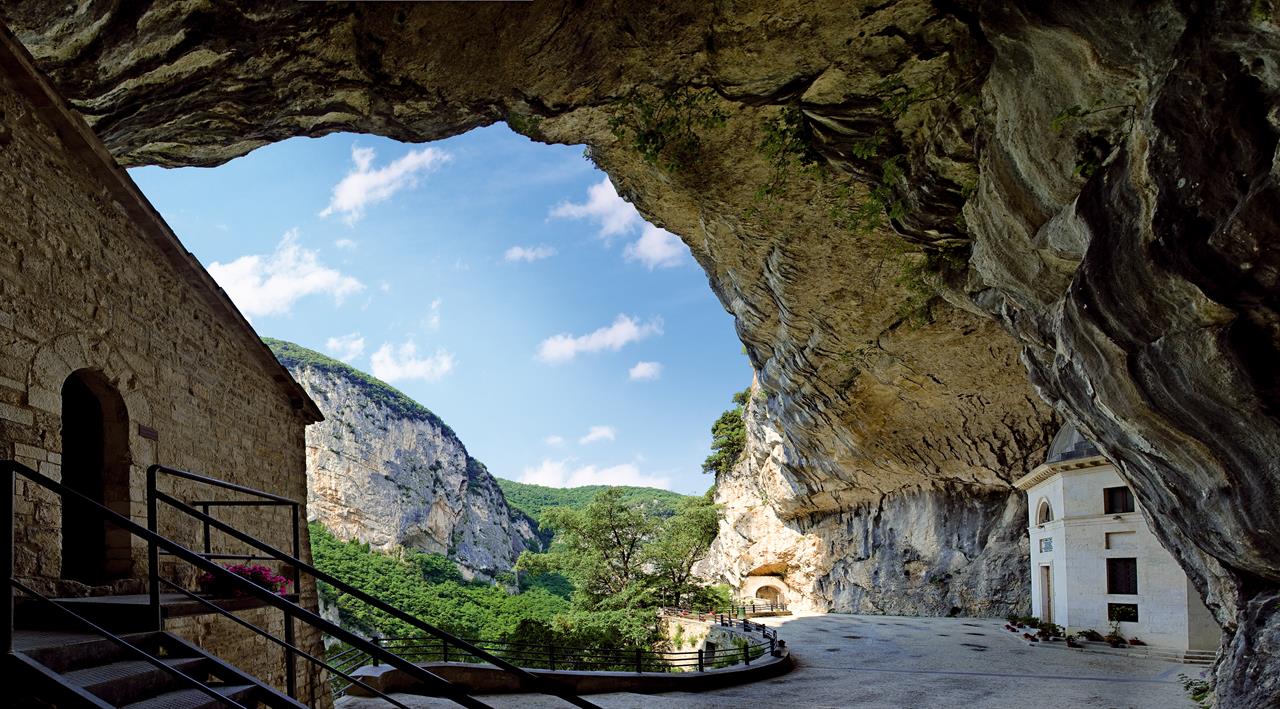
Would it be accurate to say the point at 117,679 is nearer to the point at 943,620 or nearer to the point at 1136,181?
the point at 1136,181

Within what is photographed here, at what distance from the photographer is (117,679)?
3.50 meters

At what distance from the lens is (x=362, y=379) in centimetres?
6925

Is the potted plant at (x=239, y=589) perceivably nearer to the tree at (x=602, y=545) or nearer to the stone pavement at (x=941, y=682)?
the stone pavement at (x=941, y=682)

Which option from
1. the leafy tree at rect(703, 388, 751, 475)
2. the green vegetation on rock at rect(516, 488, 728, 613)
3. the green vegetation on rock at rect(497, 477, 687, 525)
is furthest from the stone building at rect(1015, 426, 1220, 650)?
the green vegetation on rock at rect(497, 477, 687, 525)

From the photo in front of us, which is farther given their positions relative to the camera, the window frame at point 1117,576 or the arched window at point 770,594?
the arched window at point 770,594

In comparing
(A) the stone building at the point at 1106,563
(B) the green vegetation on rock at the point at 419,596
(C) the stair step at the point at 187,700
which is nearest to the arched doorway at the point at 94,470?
(C) the stair step at the point at 187,700

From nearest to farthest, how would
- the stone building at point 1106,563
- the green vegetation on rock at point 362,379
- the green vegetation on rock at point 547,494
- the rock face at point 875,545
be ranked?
the stone building at point 1106,563 < the rock face at point 875,545 < the green vegetation on rock at point 362,379 < the green vegetation on rock at point 547,494

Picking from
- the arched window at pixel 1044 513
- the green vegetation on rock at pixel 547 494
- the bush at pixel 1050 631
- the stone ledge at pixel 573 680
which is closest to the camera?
the stone ledge at pixel 573 680

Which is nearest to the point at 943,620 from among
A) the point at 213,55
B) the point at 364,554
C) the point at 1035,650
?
the point at 1035,650

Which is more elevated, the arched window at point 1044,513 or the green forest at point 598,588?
the arched window at point 1044,513

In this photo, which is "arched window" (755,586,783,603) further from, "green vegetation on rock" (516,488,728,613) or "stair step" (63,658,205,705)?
"stair step" (63,658,205,705)

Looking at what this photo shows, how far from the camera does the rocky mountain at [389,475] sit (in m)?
61.3

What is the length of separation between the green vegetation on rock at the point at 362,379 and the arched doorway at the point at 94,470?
62521 millimetres

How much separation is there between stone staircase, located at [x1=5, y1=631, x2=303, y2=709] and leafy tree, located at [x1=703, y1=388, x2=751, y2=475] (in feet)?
134
